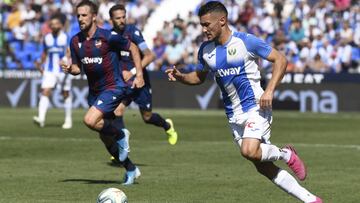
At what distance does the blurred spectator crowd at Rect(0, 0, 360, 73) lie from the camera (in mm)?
31844

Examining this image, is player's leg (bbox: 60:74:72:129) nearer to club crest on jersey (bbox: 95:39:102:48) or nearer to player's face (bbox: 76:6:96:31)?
club crest on jersey (bbox: 95:39:102:48)

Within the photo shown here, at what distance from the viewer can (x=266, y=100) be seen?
958 centimetres

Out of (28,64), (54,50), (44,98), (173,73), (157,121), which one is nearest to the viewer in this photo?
(173,73)

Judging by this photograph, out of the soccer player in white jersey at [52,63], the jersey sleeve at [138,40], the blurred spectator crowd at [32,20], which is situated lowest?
the blurred spectator crowd at [32,20]

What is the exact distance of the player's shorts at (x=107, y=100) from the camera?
12945mm

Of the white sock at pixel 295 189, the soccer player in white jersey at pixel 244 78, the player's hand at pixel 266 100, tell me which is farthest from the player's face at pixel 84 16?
the white sock at pixel 295 189

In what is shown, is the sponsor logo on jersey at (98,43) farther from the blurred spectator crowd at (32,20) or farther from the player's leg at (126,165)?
the blurred spectator crowd at (32,20)

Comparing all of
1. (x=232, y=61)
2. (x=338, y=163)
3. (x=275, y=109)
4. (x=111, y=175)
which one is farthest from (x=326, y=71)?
(x=232, y=61)

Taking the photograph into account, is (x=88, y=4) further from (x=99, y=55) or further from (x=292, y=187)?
(x=292, y=187)

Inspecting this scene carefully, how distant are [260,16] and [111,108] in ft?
71.6

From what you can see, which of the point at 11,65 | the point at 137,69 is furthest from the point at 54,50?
the point at 11,65

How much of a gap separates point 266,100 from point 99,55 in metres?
4.04

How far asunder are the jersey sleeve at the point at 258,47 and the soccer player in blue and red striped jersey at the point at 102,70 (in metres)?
3.02

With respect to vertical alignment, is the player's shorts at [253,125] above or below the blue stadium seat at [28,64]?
above
